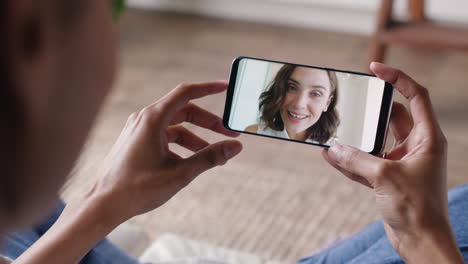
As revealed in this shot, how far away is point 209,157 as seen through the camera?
76 cm

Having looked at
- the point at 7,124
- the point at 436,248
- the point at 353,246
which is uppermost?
the point at 7,124

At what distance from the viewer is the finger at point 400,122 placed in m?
0.81

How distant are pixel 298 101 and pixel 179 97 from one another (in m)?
0.21

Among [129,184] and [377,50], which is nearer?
[129,184]

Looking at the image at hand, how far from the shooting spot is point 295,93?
867 millimetres

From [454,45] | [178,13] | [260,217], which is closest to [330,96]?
[260,217]

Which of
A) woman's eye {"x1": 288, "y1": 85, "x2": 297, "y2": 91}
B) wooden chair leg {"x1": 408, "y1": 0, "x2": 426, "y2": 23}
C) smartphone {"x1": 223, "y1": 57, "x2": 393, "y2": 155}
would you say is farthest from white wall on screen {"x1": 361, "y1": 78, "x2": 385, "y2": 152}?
wooden chair leg {"x1": 408, "y1": 0, "x2": 426, "y2": 23}

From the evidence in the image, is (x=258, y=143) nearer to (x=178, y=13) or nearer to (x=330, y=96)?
(x=330, y=96)

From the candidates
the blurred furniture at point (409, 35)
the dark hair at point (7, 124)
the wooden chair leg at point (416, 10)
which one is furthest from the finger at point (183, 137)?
the wooden chair leg at point (416, 10)

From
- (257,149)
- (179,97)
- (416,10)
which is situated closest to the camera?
(179,97)

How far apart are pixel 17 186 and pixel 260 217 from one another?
124 cm

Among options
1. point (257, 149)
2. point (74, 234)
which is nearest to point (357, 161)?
point (74, 234)

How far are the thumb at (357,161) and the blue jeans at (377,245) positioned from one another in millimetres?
142

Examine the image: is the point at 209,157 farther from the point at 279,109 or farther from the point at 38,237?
Answer: the point at 38,237
